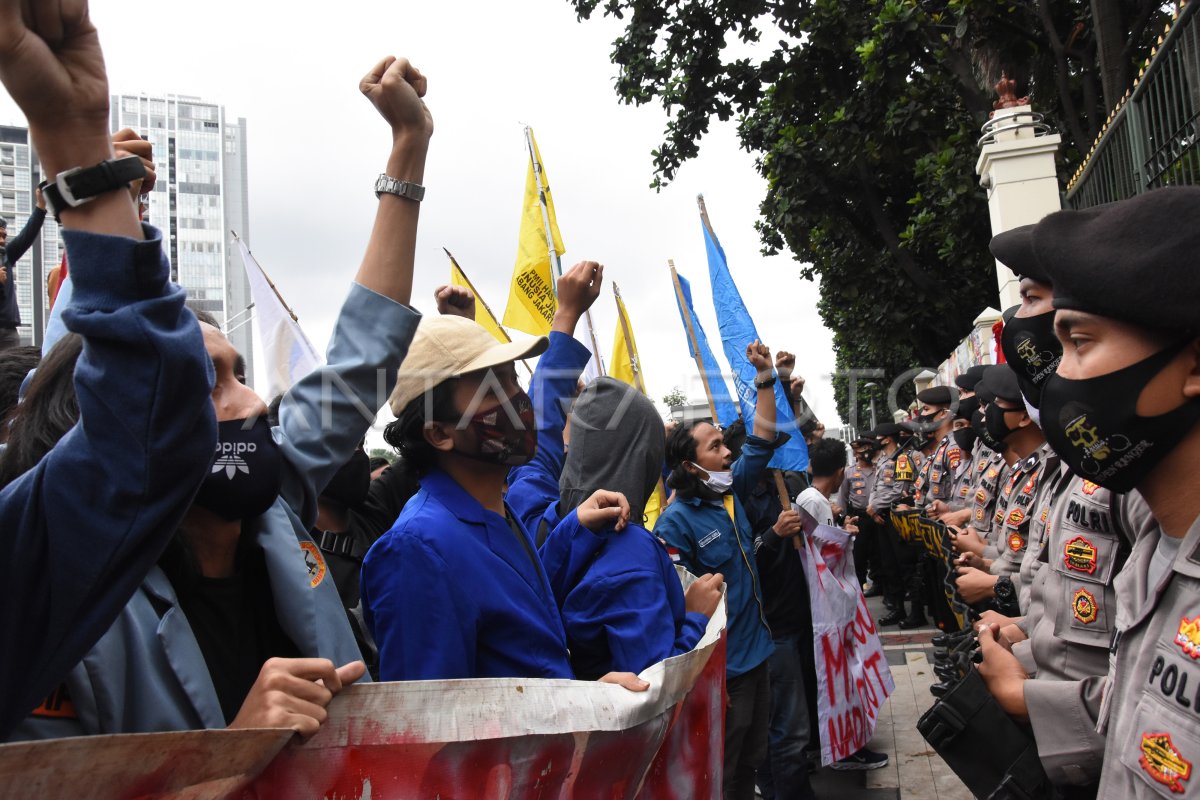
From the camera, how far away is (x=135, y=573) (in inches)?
50.8

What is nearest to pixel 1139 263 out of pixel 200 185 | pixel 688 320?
pixel 688 320

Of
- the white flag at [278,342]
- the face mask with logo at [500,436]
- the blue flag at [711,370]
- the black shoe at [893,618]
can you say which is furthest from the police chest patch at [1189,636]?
the black shoe at [893,618]

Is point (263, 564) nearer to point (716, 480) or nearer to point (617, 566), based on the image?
point (617, 566)

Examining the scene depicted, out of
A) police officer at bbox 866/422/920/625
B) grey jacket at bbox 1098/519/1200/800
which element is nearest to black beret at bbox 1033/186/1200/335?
grey jacket at bbox 1098/519/1200/800

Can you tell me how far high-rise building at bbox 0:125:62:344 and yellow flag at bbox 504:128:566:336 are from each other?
2976mm

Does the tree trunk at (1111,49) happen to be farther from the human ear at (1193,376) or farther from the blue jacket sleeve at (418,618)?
the blue jacket sleeve at (418,618)

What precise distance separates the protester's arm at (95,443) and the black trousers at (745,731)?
3504 mm

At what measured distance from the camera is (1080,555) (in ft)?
7.90

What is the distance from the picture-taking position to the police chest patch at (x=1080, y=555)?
2359mm

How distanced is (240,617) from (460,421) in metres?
0.83

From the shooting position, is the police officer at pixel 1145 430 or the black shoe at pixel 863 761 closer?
the police officer at pixel 1145 430

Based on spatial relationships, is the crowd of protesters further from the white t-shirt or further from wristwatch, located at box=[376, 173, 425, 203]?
the white t-shirt

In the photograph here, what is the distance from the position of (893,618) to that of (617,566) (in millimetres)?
9077

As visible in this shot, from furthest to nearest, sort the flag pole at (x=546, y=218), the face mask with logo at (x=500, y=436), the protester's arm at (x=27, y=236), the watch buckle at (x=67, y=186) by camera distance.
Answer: the flag pole at (x=546, y=218) → the protester's arm at (x=27, y=236) → the face mask with logo at (x=500, y=436) → the watch buckle at (x=67, y=186)
